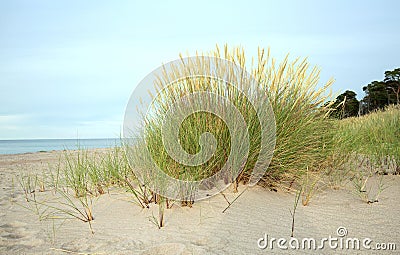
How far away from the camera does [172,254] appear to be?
2.33m

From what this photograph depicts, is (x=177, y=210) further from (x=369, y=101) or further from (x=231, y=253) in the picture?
(x=369, y=101)

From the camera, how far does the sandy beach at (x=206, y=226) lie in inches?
98.5

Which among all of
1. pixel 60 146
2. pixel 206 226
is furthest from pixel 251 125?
pixel 60 146

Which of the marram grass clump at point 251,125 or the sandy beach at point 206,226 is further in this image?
the marram grass clump at point 251,125

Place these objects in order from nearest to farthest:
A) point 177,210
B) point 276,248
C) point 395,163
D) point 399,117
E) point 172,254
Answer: point 172,254
point 276,248
point 177,210
point 395,163
point 399,117

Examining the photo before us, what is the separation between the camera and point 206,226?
9.24 ft

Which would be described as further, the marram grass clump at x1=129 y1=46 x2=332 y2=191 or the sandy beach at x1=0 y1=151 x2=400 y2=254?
the marram grass clump at x1=129 y1=46 x2=332 y2=191

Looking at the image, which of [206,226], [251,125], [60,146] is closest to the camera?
[206,226]

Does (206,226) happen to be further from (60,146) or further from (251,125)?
(60,146)

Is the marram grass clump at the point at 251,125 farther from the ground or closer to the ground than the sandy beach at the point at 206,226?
farther from the ground

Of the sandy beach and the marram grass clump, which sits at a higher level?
the marram grass clump

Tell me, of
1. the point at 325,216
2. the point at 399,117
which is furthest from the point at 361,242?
the point at 399,117

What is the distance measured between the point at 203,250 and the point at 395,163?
4.02 metres

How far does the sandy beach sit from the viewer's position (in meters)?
2.50
